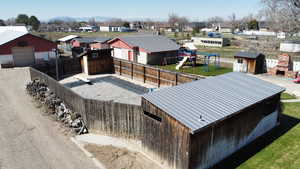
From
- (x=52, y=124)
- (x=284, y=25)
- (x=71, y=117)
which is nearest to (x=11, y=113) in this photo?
(x=52, y=124)

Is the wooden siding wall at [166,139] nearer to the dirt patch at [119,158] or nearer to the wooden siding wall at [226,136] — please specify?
the wooden siding wall at [226,136]

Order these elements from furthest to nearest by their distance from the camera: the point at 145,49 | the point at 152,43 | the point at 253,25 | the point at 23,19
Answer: the point at 23,19 < the point at 253,25 < the point at 152,43 < the point at 145,49

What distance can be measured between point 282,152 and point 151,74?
12.8 m

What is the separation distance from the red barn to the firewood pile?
12070 millimetres

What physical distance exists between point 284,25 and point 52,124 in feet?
108

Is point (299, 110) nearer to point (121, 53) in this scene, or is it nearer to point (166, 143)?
point (166, 143)

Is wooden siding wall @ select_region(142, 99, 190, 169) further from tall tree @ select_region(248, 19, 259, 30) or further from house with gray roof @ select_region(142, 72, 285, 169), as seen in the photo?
tall tree @ select_region(248, 19, 259, 30)

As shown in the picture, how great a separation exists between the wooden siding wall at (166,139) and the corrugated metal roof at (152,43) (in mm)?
20546

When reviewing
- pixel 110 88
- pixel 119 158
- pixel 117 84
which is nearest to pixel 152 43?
pixel 117 84

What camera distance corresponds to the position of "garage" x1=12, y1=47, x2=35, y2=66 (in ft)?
91.7

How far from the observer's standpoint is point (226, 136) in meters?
9.16

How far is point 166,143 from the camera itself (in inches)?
346

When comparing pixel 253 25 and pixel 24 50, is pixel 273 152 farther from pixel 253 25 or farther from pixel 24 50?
pixel 253 25

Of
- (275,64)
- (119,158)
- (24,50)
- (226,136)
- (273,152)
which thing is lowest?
(119,158)
